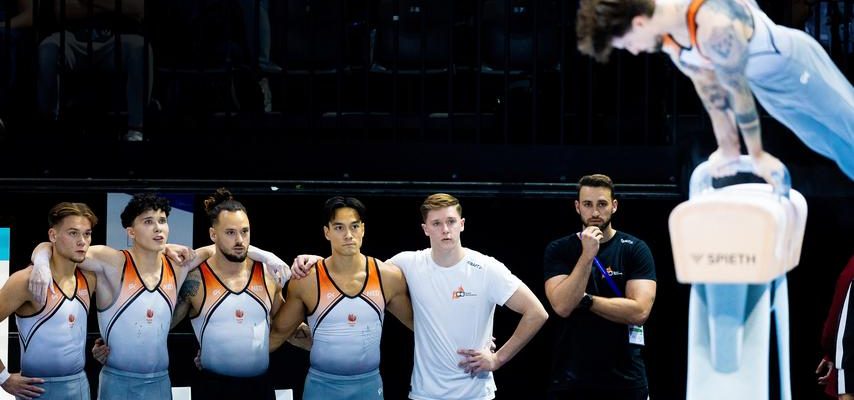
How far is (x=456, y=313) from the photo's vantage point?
4848 millimetres

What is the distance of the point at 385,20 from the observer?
20.4ft

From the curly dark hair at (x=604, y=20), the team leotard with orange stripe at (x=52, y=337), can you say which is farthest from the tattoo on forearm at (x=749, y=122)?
the team leotard with orange stripe at (x=52, y=337)

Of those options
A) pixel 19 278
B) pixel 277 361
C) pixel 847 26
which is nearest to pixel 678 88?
pixel 847 26

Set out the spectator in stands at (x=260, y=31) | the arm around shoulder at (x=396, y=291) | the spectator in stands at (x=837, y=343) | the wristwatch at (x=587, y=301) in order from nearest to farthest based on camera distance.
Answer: the wristwatch at (x=587, y=301) → the spectator in stands at (x=837, y=343) → the arm around shoulder at (x=396, y=291) → the spectator in stands at (x=260, y=31)

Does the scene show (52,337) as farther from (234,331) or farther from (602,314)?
(602,314)

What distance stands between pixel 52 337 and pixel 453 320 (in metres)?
1.58

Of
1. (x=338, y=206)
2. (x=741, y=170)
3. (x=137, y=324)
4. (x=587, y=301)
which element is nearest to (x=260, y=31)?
(x=338, y=206)

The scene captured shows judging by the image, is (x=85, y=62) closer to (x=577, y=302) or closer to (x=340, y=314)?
(x=340, y=314)

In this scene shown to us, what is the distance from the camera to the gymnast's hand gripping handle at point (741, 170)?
2.87 metres

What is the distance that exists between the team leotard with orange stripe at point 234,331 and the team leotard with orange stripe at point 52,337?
504 mm

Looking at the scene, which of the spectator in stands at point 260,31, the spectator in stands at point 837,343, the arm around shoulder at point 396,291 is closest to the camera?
the spectator in stands at point 837,343

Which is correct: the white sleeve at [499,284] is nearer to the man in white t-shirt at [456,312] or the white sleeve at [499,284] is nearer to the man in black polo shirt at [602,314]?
the man in white t-shirt at [456,312]

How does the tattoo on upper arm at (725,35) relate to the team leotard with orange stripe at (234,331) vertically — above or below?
above

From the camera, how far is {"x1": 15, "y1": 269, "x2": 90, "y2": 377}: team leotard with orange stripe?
15.9 feet
